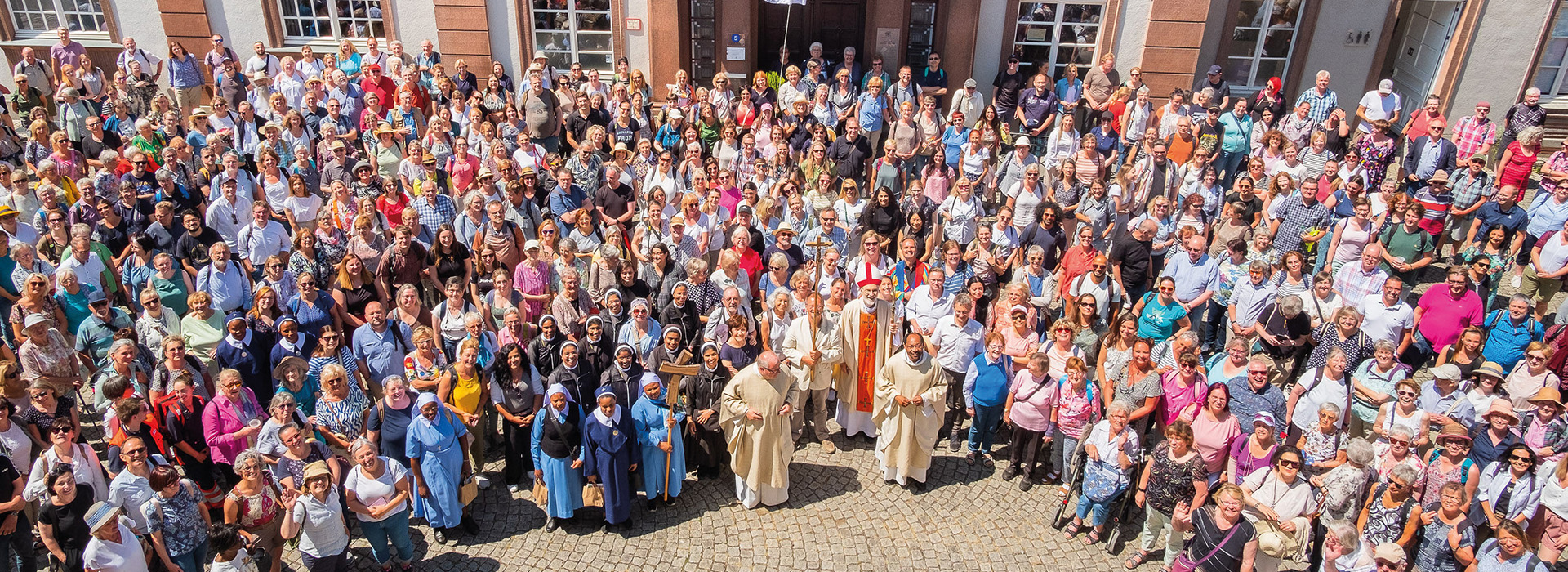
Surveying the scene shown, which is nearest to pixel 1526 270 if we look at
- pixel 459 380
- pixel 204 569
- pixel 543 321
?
pixel 543 321

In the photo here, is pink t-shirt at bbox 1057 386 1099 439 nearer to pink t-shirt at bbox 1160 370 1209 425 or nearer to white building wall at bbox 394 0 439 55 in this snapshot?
pink t-shirt at bbox 1160 370 1209 425

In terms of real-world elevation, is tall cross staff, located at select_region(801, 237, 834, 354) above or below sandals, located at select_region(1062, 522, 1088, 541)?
above

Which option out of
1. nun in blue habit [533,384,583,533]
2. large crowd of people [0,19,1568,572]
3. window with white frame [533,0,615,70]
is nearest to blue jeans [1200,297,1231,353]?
large crowd of people [0,19,1568,572]

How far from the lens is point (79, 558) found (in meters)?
6.18

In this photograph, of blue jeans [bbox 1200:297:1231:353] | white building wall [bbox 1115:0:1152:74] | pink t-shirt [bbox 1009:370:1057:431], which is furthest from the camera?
white building wall [bbox 1115:0:1152:74]

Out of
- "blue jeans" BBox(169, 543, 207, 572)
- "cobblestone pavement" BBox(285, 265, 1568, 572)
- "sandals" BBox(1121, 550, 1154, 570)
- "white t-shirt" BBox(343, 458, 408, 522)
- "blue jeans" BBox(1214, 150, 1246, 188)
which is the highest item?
"blue jeans" BBox(1214, 150, 1246, 188)

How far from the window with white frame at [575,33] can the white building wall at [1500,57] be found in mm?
12906

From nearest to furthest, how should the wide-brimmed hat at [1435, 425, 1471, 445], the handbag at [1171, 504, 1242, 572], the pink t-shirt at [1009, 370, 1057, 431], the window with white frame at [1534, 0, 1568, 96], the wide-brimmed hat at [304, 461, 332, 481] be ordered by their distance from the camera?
the wide-brimmed hat at [304, 461, 332, 481] < the handbag at [1171, 504, 1242, 572] < the wide-brimmed hat at [1435, 425, 1471, 445] < the pink t-shirt at [1009, 370, 1057, 431] < the window with white frame at [1534, 0, 1568, 96]

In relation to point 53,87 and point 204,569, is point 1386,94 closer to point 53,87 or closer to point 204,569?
point 204,569

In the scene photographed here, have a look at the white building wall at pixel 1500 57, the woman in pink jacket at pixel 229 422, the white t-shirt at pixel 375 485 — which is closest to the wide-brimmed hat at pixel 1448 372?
the white t-shirt at pixel 375 485

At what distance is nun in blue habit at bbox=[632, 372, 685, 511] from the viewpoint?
7.14 m

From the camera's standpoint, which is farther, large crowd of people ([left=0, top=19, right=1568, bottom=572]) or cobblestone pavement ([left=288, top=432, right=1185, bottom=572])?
cobblestone pavement ([left=288, top=432, right=1185, bottom=572])

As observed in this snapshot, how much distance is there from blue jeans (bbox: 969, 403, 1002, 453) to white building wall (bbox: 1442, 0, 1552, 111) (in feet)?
→ 37.2

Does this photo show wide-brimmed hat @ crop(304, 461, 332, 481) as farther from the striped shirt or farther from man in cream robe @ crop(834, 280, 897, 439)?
the striped shirt
